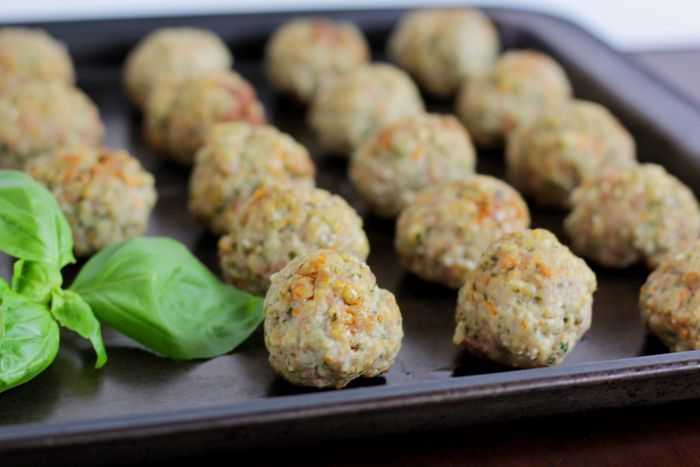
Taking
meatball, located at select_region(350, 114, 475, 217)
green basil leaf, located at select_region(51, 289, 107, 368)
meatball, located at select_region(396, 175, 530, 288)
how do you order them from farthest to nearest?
meatball, located at select_region(350, 114, 475, 217)
meatball, located at select_region(396, 175, 530, 288)
green basil leaf, located at select_region(51, 289, 107, 368)

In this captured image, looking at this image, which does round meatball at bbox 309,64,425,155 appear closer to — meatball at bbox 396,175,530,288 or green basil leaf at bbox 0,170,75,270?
meatball at bbox 396,175,530,288

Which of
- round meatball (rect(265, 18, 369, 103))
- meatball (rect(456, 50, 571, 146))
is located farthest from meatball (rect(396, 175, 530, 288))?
round meatball (rect(265, 18, 369, 103))

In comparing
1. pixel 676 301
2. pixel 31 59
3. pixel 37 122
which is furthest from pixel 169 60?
pixel 676 301

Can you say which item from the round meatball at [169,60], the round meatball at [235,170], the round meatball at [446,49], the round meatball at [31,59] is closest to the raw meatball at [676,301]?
the round meatball at [235,170]

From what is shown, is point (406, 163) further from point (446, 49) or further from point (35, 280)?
point (35, 280)

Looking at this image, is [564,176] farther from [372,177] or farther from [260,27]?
[260,27]

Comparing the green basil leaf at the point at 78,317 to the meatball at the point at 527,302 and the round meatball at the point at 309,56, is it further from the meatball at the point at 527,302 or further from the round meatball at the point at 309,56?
the round meatball at the point at 309,56
